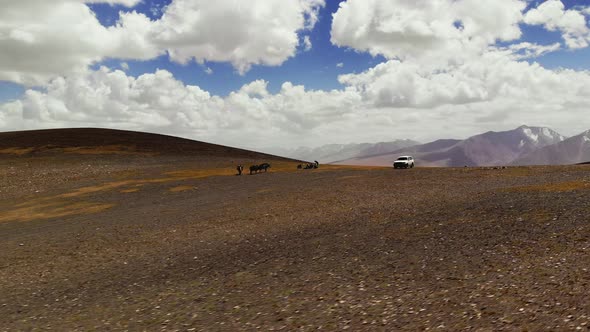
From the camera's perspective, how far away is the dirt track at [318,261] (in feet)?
39.3

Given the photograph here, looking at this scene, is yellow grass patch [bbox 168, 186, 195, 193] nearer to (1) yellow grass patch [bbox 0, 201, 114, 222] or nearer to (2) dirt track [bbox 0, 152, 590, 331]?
(1) yellow grass patch [bbox 0, 201, 114, 222]

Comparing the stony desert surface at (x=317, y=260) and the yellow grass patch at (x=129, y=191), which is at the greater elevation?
the yellow grass patch at (x=129, y=191)

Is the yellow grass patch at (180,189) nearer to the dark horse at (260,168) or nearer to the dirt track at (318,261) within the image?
the dirt track at (318,261)

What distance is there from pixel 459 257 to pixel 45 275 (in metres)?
20.5

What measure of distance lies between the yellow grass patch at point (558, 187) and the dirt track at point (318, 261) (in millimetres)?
108

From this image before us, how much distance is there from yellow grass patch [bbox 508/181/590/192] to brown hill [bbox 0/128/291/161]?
79335 millimetres

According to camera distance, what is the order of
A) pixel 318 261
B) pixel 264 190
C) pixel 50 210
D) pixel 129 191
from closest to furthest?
pixel 318 261
pixel 50 210
pixel 264 190
pixel 129 191

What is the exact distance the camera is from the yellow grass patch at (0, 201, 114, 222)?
124 ft

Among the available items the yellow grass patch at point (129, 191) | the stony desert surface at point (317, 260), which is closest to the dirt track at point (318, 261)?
the stony desert surface at point (317, 260)

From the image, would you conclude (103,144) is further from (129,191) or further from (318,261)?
(318,261)

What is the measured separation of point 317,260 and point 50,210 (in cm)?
3514

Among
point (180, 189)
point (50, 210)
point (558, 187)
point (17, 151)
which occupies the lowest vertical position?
point (50, 210)

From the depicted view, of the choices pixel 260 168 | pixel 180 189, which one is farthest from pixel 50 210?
pixel 260 168

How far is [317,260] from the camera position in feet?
60.2
